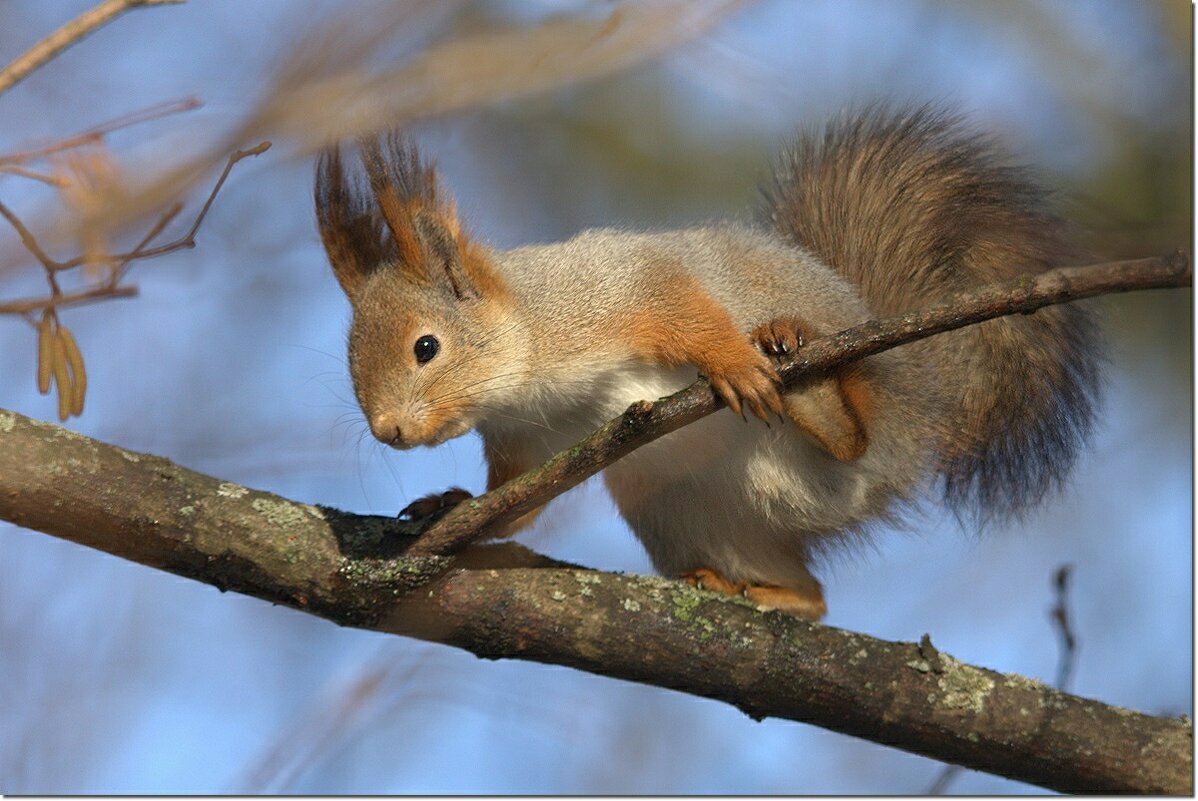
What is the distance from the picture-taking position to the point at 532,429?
2869 millimetres

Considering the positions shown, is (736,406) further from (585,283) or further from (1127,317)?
(1127,317)

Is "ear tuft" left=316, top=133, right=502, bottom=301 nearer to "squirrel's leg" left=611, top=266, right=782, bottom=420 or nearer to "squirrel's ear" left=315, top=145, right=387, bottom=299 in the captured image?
"squirrel's ear" left=315, top=145, right=387, bottom=299

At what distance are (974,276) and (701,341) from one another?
3.11 feet

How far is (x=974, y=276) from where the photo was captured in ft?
9.98

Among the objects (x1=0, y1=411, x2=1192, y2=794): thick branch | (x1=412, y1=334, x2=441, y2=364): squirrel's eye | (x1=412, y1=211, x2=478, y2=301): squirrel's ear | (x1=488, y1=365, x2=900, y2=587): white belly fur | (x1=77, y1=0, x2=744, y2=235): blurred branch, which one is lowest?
(x1=0, y1=411, x2=1192, y2=794): thick branch

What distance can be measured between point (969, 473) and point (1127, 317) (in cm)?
130

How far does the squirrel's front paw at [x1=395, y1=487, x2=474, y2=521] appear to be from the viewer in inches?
102

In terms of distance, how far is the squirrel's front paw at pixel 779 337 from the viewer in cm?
253

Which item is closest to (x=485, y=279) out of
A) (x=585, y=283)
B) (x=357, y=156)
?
(x=585, y=283)

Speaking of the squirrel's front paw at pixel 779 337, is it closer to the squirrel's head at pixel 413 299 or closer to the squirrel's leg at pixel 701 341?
the squirrel's leg at pixel 701 341

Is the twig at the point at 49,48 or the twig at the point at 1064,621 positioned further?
the twig at the point at 1064,621

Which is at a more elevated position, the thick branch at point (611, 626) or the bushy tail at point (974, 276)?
the bushy tail at point (974, 276)

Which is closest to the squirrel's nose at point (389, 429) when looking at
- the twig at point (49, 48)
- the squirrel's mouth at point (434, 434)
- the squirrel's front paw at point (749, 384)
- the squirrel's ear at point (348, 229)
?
the squirrel's mouth at point (434, 434)

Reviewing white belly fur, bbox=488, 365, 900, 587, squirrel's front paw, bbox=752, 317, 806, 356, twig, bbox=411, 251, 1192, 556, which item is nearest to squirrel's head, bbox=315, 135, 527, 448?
white belly fur, bbox=488, 365, 900, 587
